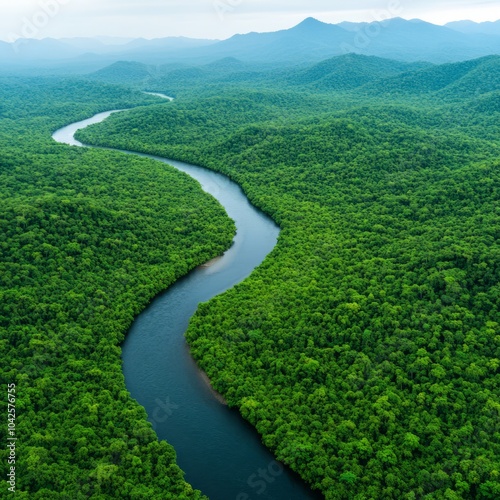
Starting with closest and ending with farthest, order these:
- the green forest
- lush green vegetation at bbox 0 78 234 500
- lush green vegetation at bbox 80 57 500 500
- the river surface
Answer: lush green vegetation at bbox 0 78 234 500 < the green forest < lush green vegetation at bbox 80 57 500 500 < the river surface

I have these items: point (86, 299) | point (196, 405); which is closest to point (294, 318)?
point (196, 405)

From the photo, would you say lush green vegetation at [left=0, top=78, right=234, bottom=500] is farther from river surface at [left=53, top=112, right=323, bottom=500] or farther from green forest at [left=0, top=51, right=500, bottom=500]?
river surface at [left=53, top=112, right=323, bottom=500]

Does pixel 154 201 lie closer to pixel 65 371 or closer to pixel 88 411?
pixel 65 371

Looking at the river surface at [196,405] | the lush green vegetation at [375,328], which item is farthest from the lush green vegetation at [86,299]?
the lush green vegetation at [375,328]

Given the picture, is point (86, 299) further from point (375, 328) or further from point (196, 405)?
point (375, 328)

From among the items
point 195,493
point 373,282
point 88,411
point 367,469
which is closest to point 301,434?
point 367,469

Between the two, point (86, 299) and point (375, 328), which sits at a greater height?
point (86, 299)

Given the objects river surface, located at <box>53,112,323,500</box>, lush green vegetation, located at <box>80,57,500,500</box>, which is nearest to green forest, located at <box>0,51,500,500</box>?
lush green vegetation, located at <box>80,57,500,500</box>
